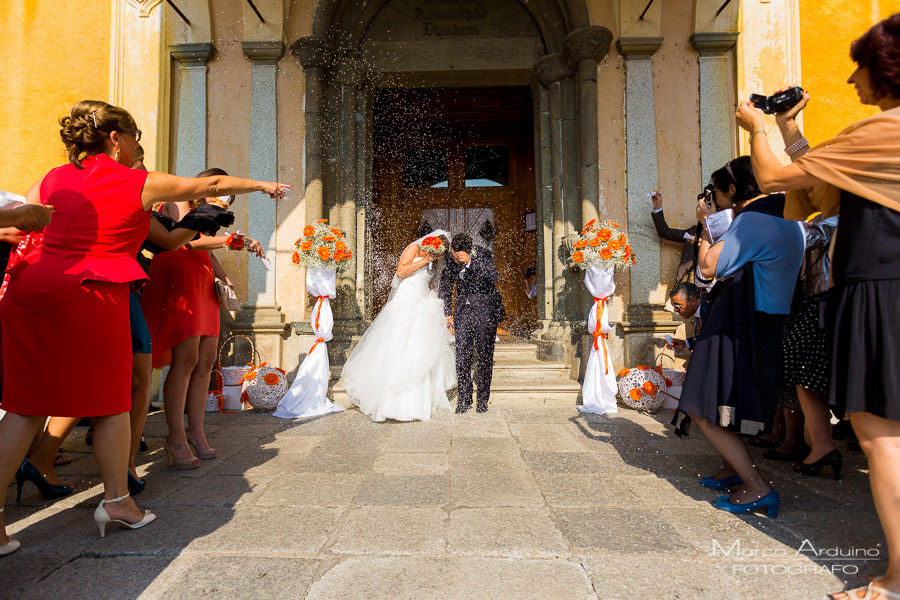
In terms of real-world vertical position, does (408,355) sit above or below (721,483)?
above

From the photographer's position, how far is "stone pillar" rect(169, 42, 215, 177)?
679 centimetres

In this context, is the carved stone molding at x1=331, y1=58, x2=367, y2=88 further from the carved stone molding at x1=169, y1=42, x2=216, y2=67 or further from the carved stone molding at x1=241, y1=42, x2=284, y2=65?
the carved stone molding at x1=169, y1=42, x2=216, y2=67

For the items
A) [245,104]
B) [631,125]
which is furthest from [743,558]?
A: [245,104]

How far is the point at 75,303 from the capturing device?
7.17 feet

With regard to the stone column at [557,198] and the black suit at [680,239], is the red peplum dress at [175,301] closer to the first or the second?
the stone column at [557,198]

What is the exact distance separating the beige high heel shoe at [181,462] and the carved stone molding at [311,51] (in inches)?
211

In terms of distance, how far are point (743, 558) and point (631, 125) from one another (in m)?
5.79

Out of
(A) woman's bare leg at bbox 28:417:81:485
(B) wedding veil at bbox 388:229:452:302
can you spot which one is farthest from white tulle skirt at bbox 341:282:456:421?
(A) woman's bare leg at bbox 28:417:81:485

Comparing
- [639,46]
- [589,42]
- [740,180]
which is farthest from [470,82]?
[740,180]

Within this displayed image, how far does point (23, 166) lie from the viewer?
695cm

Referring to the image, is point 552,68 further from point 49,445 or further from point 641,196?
point 49,445

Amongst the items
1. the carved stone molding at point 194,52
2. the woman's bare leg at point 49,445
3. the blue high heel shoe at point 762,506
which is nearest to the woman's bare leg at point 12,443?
the woman's bare leg at point 49,445

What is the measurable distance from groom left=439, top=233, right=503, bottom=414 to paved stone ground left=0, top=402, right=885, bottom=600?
4.91ft

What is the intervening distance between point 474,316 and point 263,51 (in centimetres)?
471
